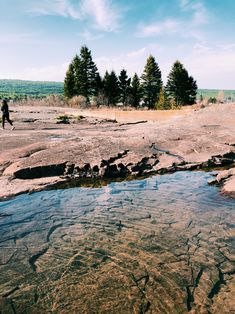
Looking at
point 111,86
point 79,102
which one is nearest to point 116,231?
point 79,102

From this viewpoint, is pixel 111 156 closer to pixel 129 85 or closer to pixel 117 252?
pixel 117 252

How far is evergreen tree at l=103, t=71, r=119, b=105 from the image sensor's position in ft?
179

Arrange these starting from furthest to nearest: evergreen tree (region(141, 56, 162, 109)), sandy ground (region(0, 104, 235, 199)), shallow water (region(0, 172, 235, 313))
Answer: evergreen tree (region(141, 56, 162, 109)) < sandy ground (region(0, 104, 235, 199)) < shallow water (region(0, 172, 235, 313))

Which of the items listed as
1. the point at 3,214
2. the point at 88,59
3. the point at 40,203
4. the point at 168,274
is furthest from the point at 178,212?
the point at 88,59

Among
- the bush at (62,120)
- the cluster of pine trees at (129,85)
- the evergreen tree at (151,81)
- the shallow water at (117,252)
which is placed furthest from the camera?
the evergreen tree at (151,81)

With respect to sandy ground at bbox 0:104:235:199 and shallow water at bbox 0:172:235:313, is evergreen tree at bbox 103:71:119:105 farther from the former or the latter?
shallow water at bbox 0:172:235:313

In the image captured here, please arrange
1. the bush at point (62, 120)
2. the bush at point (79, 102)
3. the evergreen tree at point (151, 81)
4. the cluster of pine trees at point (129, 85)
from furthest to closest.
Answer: the evergreen tree at point (151, 81) → the cluster of pine trees at point (129, 85) → the bush at point (79, 102) → the bush at point (62, 120)

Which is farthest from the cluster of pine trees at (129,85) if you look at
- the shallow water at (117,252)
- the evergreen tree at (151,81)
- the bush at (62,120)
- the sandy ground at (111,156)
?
the shallow water at (117,252)

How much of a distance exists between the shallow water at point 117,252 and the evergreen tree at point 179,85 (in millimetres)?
50400

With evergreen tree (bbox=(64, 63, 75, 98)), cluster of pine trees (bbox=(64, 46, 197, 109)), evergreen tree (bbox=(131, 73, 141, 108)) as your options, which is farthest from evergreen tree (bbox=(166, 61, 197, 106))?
evergreen tree (bbox=(64, 63, 75, 98))

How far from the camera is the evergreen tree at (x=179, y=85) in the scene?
55312mm

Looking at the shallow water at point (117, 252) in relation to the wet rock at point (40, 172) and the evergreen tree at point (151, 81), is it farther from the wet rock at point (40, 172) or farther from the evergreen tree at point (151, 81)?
the evergreen tree at point (151, 81)

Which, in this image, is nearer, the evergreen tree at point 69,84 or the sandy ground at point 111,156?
the sandy ground at point 111,156

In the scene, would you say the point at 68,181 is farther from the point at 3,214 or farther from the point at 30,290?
the point at 30,290
